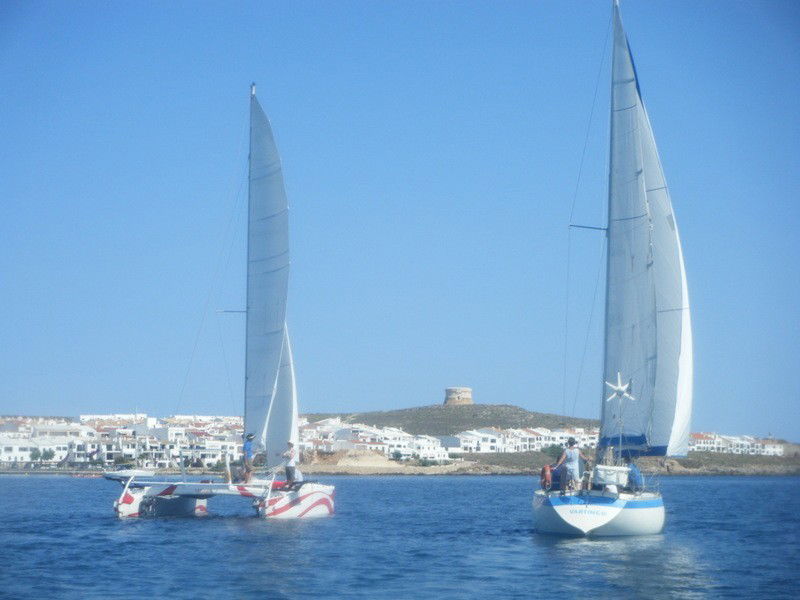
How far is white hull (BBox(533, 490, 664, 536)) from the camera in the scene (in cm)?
2350

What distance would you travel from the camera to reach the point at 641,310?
86.3 feet

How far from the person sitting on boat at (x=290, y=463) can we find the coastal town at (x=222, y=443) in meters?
64.2

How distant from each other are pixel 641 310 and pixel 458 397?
5597 inches

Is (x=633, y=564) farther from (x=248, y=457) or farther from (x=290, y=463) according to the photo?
(x=248, y=457)

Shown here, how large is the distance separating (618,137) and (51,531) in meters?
15.8

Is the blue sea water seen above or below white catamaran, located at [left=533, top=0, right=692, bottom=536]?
below

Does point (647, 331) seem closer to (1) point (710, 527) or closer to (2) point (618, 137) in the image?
(2) point (618, 137)

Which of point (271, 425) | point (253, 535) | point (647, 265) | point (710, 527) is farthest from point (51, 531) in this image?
point (710, 527)

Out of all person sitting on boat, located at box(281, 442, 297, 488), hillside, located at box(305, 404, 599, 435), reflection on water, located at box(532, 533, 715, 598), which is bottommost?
reflection on water, located at box(532, 533, 715, 598)

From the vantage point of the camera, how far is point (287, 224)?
3112 cm

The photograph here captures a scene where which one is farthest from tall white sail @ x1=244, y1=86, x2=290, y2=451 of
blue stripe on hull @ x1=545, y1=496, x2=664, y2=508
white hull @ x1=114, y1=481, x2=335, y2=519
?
blue stripe on hull @ x1=545, y1=496, x2=664, y2=508

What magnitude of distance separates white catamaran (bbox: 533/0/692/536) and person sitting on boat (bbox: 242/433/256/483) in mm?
7763

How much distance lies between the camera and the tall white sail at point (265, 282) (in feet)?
101

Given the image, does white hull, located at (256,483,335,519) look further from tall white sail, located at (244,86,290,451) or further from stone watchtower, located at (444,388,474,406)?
stone watchtower, located at (444,388,474,406)
